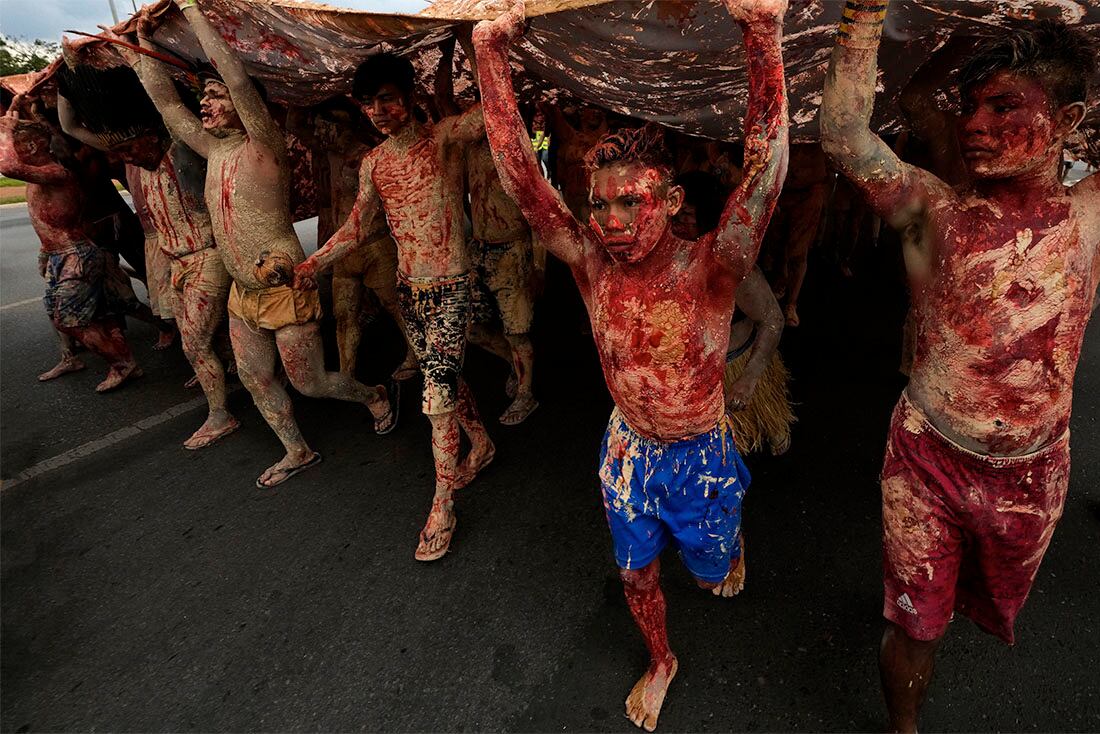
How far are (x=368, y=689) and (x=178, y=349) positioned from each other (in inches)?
188

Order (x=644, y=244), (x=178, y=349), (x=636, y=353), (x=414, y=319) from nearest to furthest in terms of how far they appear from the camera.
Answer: (x=644, y=244) < (x=636, y=353) < (x=414, y=319) < (x=178, y=349)

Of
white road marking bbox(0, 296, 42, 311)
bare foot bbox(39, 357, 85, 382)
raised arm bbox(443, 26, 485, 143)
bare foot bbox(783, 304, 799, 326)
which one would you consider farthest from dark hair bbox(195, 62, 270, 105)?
white road marking bbox(0, 296, 42, 311)

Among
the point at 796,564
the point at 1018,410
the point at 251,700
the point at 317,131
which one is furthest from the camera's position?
the point at 317,131

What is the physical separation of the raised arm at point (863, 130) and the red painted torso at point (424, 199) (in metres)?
1.78

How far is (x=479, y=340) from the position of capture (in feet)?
13.7

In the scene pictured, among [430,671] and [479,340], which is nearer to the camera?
[430,671]

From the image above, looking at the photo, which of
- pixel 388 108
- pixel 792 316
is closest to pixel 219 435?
pixel 388 108

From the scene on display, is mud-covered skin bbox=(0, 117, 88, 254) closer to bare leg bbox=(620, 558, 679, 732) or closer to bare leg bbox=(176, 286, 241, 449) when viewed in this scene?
bare leg bbox=(176, 286, 241, 449)

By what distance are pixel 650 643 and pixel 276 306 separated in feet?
8.68

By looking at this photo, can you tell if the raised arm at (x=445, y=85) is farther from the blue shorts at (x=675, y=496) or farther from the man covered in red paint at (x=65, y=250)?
the man covered in red paint at (x=65, y=250)

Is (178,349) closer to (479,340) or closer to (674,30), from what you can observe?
(479,340)

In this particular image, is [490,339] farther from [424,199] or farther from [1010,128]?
[1010,128]

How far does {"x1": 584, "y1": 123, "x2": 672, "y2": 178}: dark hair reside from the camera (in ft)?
5.36

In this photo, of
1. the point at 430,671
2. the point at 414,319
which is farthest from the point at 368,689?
the point at 414,319
